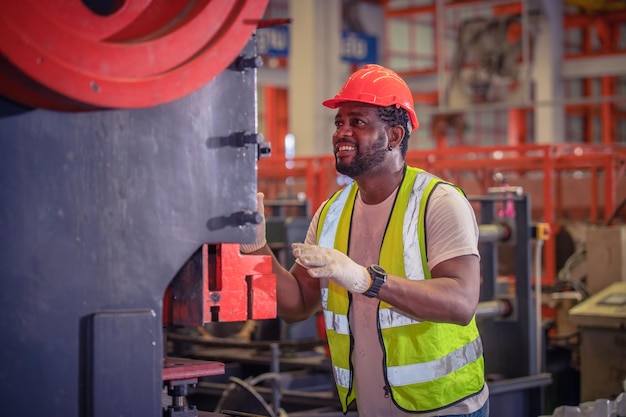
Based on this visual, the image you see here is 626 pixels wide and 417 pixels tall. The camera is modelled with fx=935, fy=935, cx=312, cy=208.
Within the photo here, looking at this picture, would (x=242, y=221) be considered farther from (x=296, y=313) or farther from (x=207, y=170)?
(x=296, y=313)

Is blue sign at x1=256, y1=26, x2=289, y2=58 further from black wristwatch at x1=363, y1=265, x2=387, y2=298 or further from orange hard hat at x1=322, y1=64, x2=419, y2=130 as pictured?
black wristwatch at x1=363, y1=265, x2=387, y2=298

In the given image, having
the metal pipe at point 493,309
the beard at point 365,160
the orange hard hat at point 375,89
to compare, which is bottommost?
the metal pipe at point 493,309

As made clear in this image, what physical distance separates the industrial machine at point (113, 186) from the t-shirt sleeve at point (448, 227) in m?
0.86

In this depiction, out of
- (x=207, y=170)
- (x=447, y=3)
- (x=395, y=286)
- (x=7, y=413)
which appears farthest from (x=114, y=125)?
(x=447, y=3)

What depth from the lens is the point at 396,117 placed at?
2.73m

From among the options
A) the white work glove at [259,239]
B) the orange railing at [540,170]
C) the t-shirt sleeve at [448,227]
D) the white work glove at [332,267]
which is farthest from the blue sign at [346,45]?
the white work glove at [332,267]

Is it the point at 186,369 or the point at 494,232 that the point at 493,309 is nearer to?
the point at 494,232

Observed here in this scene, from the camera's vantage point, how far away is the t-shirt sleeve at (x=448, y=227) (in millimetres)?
2479

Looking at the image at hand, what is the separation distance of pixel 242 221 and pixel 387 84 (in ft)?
3.53

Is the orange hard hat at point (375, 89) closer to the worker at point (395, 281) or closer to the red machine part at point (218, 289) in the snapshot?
the worker at point (395, 281)

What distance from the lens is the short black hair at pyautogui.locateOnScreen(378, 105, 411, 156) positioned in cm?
270

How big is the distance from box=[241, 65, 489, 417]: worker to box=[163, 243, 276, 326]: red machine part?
498 millimetres

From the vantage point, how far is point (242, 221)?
176 cm

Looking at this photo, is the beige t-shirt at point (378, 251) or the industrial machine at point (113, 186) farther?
the beige t-shirt at point (378, 251)
